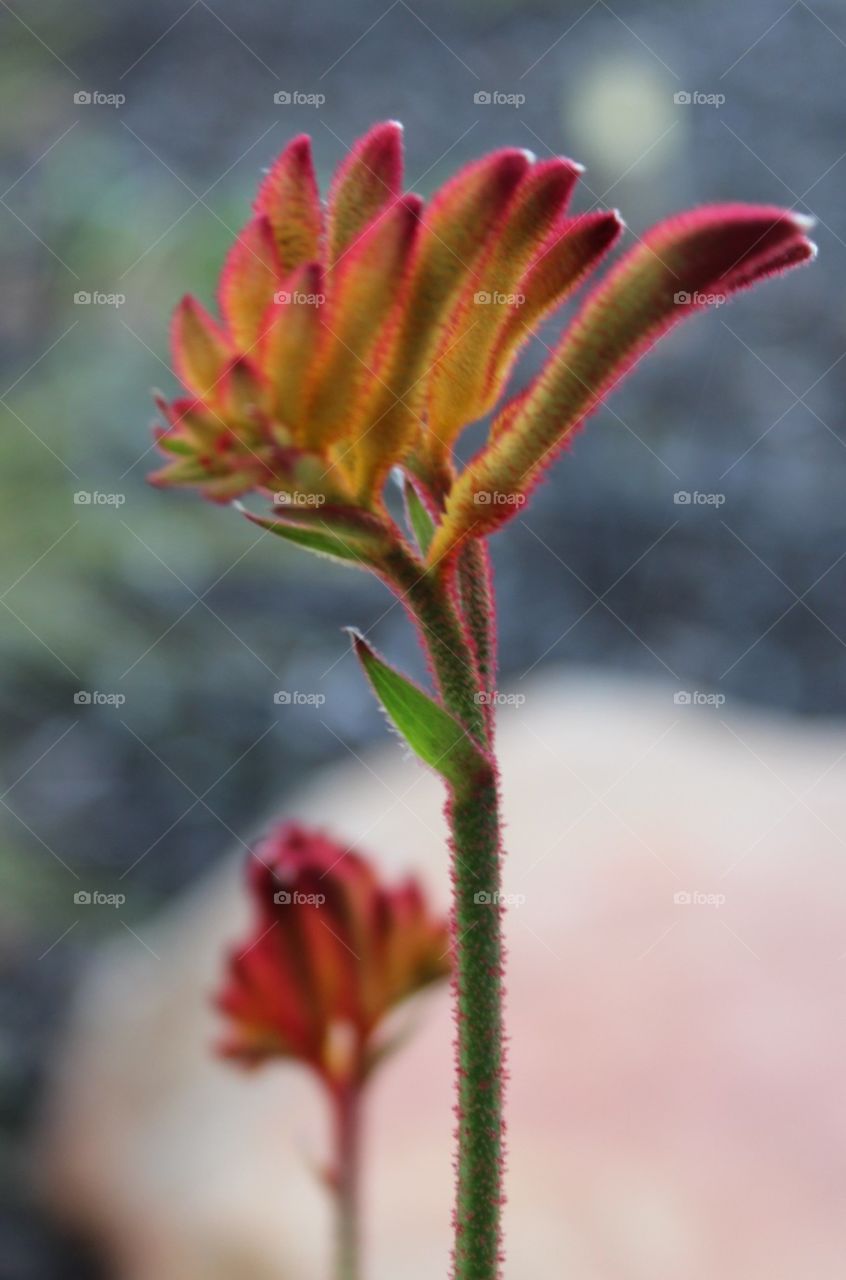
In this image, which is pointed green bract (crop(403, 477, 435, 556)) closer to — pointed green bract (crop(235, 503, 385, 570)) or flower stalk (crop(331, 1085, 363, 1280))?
pointed green bract (crop(235, 503, 385, 570))

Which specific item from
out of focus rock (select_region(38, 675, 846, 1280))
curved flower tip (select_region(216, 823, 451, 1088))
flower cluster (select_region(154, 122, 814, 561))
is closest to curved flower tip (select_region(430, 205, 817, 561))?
flower cluster (select_region(154, 122, 814, 561))

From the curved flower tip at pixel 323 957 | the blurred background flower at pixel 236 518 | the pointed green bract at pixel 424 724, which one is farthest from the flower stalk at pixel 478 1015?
the blurred background flower at pixel 236 518

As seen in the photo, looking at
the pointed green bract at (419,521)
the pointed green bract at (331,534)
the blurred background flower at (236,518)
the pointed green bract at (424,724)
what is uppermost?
the blurred background flower at (236,518)

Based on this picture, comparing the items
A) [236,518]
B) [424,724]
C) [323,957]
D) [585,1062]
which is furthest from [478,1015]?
[236,518]

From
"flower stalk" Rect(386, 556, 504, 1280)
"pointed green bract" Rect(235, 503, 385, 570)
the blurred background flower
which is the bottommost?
"flower stalk" Rect(386, 556, 504, 1280)

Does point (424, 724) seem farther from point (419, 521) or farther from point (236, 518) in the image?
point (236, 518)

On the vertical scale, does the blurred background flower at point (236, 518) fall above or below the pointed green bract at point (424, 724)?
above

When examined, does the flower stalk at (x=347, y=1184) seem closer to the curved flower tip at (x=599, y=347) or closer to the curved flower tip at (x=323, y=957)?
the curved flower tip at (x=323, y=957)
